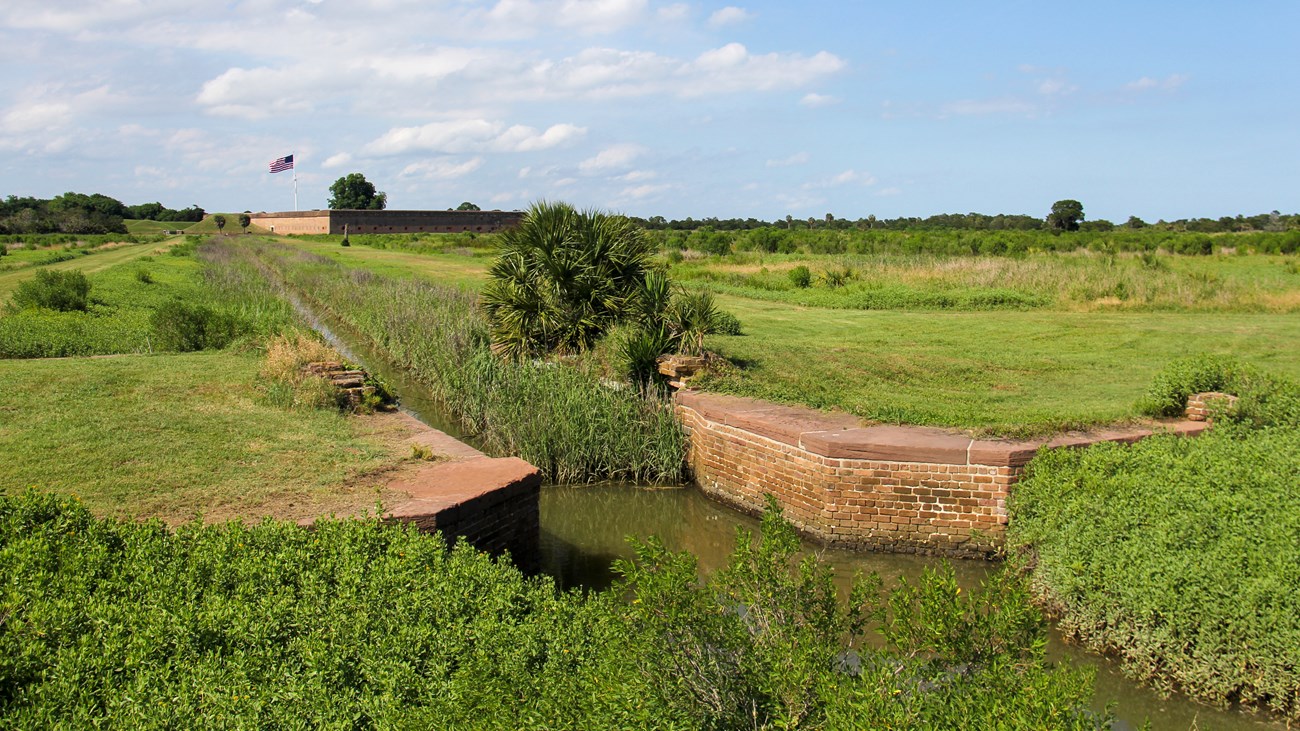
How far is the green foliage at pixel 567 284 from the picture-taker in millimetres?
11227

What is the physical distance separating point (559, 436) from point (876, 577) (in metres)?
5.62

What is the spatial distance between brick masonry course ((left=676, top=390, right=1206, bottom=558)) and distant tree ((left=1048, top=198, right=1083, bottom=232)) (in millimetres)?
59649

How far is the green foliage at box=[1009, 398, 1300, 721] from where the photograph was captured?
4.61m

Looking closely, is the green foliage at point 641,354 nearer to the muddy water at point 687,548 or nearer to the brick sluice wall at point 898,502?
the muddy water at point 687,548

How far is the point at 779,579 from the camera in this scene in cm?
372

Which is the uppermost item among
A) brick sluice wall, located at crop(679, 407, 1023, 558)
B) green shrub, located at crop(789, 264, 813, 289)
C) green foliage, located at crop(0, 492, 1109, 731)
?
green shrub, located at crop(789, 264, 813, 289)

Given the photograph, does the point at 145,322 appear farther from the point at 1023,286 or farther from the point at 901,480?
the point at 1023,286

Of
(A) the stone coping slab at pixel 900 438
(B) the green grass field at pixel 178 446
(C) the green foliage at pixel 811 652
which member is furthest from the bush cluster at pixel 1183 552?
(B) the green grass field at pixel 178 446

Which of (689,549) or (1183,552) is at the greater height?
(1183,552)

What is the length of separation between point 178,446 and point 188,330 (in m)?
6.99

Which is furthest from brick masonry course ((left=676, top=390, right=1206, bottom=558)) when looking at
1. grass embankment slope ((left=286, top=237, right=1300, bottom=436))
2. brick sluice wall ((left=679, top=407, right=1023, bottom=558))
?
grass embankment slope ((left=286, top=237, right=1300, bottom=436))

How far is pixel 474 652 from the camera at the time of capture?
3379 millimetres

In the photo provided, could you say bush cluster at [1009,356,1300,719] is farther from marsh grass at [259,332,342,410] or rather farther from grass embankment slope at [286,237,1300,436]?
marsh grass at [259,332,342,410]

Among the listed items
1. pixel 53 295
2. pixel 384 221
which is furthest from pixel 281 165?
pixel 53 295
